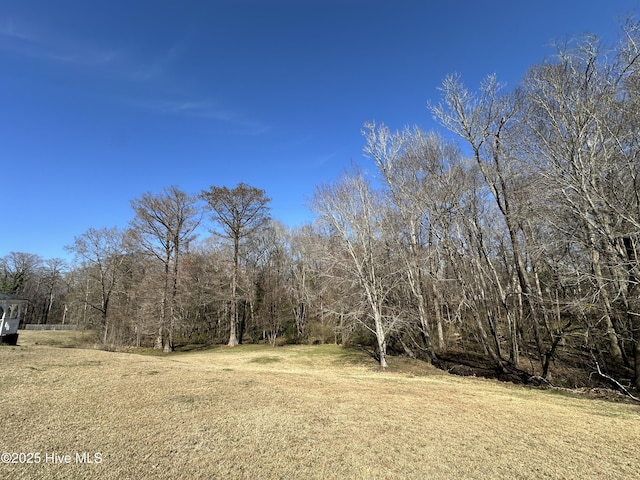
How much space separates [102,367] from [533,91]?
15844mm

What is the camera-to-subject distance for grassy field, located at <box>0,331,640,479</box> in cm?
Result: 358

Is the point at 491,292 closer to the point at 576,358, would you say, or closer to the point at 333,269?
the point at 576,358

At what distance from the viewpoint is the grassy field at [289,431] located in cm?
358

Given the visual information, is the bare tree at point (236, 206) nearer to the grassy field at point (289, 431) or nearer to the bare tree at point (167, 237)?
the bare tree at point (167, 237)

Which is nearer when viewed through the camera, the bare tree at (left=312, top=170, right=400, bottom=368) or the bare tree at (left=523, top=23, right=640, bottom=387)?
the bare tree at (left=523, top=23, right=640, bottom=387)

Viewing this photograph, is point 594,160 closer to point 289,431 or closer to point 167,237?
point 289,431

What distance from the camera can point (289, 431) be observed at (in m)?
4.72

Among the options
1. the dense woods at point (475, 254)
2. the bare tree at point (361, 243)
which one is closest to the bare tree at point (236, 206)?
the dense woods at point (475, 254)

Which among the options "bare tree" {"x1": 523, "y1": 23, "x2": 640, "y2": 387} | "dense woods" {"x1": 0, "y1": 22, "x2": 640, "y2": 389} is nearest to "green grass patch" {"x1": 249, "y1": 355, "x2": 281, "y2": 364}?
"dense woods" {"x1": 0, "y1": 22, "x2": 640, "y2": 389}

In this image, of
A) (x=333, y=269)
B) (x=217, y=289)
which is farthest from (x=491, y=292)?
(x=217, y=289)

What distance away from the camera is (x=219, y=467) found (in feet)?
11.6

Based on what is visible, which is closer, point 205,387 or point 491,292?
point 205,387

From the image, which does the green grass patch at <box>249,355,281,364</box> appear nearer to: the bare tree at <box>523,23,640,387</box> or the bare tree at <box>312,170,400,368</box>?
the bare tree at <box>312,170,400,368</box>

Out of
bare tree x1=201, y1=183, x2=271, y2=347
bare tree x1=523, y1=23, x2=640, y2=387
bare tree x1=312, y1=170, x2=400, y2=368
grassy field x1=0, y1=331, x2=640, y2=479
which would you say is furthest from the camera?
bare tree x1=201, y1=183, x2=271, y2=347
